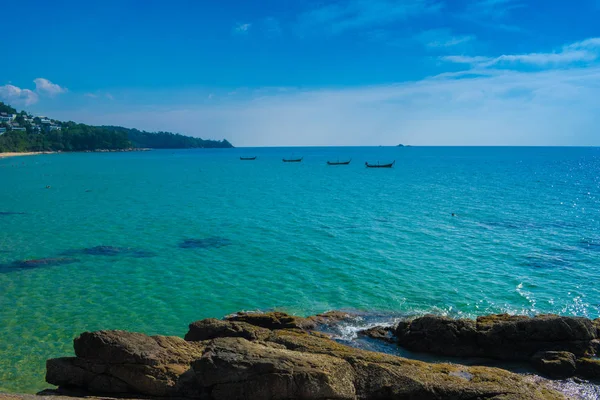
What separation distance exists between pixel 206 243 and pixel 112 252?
742 cm

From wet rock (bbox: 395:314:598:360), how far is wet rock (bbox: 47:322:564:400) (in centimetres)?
352

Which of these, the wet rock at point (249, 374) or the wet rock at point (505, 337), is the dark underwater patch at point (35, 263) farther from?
the wet rock at point (505, 337)

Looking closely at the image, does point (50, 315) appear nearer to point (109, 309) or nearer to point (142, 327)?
point (109, 309)

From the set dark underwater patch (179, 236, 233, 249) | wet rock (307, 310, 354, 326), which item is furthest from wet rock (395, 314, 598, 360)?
dark underwater patch (179, 236, 233, 249)

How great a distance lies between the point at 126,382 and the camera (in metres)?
12.0

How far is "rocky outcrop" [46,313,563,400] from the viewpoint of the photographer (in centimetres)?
1121

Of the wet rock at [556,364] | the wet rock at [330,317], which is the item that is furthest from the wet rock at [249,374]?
the wet rock at [330,317]

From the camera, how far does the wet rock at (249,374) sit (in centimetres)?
1121

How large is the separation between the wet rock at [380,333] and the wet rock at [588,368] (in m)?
6.67

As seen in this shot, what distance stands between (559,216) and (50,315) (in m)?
54.1

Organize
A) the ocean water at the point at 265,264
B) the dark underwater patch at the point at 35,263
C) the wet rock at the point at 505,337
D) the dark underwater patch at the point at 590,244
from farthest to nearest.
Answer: the dark underwater patch at the point at 590,244 < the dark underwater patch at the point at 35,263 < the ocean water at the point at 265,264 < the wet rock at the point at 505,337

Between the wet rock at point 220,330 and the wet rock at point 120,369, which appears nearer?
the wet rock at point 120,369

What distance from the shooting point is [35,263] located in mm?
29594

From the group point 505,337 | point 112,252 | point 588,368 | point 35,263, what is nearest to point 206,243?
point 112,252
